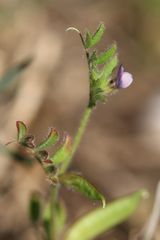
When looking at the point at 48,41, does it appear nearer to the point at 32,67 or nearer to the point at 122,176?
the point at 32,67

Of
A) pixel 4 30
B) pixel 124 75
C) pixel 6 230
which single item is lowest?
pixel 6 230

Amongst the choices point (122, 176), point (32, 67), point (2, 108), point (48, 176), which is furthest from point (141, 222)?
point (48, 176)

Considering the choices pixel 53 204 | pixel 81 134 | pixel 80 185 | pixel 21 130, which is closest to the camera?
pixel 21 130

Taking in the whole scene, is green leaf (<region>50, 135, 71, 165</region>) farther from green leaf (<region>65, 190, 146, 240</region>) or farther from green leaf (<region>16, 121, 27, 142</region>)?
green leaf (<region>65, 190, 146, 240</region>)

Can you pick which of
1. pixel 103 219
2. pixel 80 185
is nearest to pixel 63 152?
pixel 80 185

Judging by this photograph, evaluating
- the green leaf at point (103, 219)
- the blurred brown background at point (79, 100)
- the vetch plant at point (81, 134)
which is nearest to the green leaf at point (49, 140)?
the vetch plant at point (81, 134)

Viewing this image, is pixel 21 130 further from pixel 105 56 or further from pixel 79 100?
pixel 79 100

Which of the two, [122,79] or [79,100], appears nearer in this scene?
[122,79]
